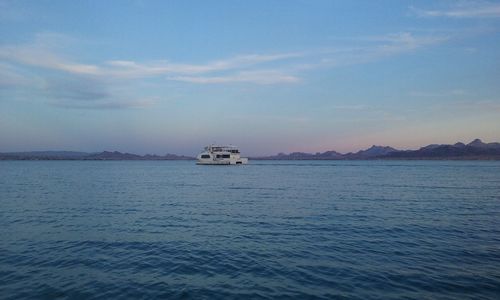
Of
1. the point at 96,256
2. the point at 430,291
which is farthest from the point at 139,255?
the point at 430,291

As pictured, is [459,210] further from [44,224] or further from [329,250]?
[44,224]

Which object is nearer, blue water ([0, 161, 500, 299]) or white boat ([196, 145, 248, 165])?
blue water ([0, 161, 500, 299])

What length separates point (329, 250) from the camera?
17.9 m

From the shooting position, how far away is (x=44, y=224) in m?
25.5

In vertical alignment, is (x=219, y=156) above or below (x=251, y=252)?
above

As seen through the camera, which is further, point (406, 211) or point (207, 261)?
point (406, 211)

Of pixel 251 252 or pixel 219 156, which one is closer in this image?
pixel 251 252

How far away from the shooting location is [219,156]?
6245 inches

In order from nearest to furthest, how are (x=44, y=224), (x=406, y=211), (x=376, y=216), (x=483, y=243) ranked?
(x=483, y=243), (x=44, y=224), (x=376, y=216), (x=406, y=211)

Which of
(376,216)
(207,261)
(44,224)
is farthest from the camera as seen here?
(376,216)

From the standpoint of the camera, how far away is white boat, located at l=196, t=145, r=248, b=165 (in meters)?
159

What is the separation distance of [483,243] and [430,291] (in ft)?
31.3

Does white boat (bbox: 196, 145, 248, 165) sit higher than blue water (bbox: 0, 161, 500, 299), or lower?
higher

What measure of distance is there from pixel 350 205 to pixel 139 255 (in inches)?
898
